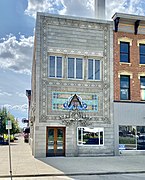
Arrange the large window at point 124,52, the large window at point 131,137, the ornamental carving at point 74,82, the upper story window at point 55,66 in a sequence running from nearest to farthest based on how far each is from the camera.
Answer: the ornamental carving at point 74,82
the upper story window at point 55,66
the large window at point 131,137
the large window at point 124,52

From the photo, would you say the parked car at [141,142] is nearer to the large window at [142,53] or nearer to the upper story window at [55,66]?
the large window at [142,53]

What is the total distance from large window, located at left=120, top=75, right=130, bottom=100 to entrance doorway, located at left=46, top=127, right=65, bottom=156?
6040 mm

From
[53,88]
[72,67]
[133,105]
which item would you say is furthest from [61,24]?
[133,105]

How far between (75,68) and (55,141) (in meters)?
6.22

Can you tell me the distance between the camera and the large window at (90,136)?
22219 mm

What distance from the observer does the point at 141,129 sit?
931 inches

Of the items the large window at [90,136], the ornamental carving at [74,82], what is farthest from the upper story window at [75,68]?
the large window at [90,136]

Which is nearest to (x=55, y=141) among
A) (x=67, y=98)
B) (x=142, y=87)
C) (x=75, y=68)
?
(x=67, y=98)

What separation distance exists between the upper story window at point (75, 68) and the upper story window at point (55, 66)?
2.50ft

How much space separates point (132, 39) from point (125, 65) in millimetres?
2486

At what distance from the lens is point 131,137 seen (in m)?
23.2

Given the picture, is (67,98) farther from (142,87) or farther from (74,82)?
(142,87)

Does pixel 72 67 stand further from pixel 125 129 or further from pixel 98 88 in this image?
pixel 125 129

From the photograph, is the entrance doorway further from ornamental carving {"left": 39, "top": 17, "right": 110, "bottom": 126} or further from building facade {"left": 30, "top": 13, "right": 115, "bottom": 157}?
ornamental carving {"left": 39, "top": 17, "right": 110, "bottom": 126}
